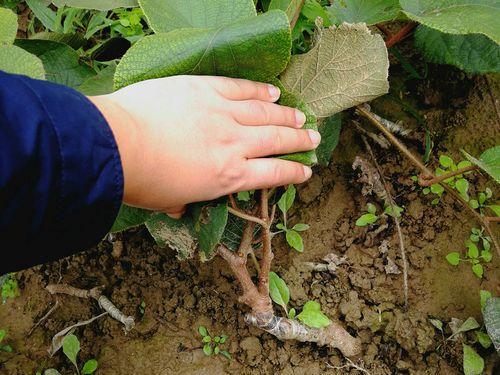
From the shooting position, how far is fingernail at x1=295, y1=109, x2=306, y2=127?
1038 millimetres

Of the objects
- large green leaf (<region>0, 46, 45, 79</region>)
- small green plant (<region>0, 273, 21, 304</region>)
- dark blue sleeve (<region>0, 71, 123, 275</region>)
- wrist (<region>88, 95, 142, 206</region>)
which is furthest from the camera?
small green plant (<region>0, 273, 21, 304</region>)

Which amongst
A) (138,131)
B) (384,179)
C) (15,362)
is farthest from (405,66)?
(15,362)

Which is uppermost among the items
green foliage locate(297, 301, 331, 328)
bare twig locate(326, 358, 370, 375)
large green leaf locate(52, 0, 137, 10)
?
large green leaf locate(52, 0, 137, 10)

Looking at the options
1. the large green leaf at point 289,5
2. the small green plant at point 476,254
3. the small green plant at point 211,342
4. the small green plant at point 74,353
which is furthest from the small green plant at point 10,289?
the small green plant at point 476,254

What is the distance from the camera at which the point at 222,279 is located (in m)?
1.38

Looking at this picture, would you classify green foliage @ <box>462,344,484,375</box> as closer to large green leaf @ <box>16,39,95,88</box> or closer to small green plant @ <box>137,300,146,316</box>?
small green plant @ <box>137,300,146,316</box>

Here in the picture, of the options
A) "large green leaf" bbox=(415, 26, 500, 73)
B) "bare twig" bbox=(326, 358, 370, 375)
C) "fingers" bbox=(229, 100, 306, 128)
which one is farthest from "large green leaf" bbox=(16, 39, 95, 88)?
"bare twig" bbox=(326, 358, 370, 375)

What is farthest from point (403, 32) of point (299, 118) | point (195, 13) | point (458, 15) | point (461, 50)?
point (195, 13)

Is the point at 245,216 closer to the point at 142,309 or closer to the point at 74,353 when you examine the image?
the point at 142,309

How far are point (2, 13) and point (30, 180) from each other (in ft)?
1.64

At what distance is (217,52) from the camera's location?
93cm

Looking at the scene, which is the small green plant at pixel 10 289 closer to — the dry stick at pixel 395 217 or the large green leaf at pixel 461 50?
the dry stick at pixel 395 217

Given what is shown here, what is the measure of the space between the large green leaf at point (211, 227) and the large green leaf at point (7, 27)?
505 millimetres

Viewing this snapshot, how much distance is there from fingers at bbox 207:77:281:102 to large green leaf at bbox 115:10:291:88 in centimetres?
2
